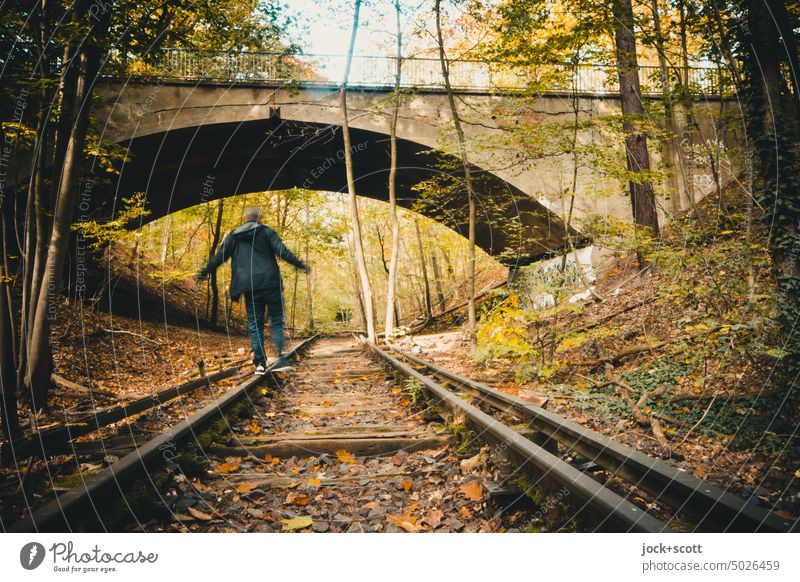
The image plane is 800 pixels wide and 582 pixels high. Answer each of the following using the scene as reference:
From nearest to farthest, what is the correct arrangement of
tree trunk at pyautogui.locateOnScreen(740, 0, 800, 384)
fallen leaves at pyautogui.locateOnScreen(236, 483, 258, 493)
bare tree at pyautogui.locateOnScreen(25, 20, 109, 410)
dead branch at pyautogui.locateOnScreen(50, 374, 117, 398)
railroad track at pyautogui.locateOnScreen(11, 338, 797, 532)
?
1. railroad track at pyautogui.locateOnScreen(11, 338, 797, 532)
2. fallen leaves at pyautogui.locateOnScreen(236, 483, 258, 493)
3. tree trunk at pyautogui.locateOnScreen(740, 0, 800, 384)
4. bare tree at pyautogui.locateOnScreen(25, 20, 109, 410)
5. dead branch at pyautogui.locateOnScreen(50, 374, 117, 398)

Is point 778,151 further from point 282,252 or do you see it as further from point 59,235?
point 59,235

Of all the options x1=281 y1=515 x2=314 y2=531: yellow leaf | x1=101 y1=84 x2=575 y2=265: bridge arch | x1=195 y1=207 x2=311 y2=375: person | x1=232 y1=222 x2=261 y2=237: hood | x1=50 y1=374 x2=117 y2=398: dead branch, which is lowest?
x1=50 y1=374 x2=117 y2=398: dead branch

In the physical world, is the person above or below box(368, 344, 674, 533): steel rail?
above

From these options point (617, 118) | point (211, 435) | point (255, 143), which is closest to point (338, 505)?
point (211, 435)

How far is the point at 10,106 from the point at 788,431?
794 centimetres

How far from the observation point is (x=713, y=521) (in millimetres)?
1784

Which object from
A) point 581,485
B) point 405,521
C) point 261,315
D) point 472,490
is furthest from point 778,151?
point 261,315

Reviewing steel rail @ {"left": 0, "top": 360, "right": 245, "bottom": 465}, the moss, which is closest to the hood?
steel rail @ {"left": 0, "top": 360, "right": 245, "bottom": 465}

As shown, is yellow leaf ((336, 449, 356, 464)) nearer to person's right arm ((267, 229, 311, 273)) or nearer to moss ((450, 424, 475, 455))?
moss ((450, 424, 475, 455))

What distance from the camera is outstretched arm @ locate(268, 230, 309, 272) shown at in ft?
15.1

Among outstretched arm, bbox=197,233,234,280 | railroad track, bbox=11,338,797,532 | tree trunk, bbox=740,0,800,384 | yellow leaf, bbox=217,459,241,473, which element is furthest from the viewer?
outstretched arm, bbox=197,233,234,280

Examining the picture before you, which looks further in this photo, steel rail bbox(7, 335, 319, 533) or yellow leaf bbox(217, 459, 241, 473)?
yellow leaf bbox(217, 459, 241, 473)

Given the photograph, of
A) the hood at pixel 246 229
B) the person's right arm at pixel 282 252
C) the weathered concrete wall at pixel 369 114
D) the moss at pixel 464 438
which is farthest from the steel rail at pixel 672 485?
the weathered concrete wall at pixel 369 114

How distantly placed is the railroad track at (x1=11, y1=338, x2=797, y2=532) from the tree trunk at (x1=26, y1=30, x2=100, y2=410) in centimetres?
271
